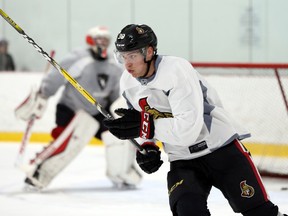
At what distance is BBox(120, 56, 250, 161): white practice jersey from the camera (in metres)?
2.81

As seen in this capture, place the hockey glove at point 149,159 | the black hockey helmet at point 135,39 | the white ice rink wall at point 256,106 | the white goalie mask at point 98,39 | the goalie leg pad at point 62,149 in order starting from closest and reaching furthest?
1. the black hockey helmet at point 135,39
2. the hockey glove at point 149,159
3. the goalie leg pad at point 62,149
4. the white goalie mask at point 98,39
5. the white ice rink wall at point 256,106

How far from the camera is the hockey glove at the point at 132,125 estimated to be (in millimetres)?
2887

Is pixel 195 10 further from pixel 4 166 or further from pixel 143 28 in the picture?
pixel 143 28

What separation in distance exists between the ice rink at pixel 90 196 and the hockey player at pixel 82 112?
0.41ft

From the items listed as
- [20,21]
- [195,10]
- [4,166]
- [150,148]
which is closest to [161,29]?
[195,10]

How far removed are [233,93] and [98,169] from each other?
1126 mm

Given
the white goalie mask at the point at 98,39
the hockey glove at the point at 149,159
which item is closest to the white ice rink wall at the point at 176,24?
the white goalie mask at the point at 98,39

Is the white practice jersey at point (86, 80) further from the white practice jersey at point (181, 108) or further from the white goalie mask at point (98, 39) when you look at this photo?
the white practice jersey at point (181, 108)

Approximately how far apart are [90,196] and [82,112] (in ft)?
1.76

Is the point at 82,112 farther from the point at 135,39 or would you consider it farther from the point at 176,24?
the point at 176,24

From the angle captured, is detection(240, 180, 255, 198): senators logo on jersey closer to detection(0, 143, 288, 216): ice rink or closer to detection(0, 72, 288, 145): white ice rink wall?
detection(0, 143, 288, 216): ice rink

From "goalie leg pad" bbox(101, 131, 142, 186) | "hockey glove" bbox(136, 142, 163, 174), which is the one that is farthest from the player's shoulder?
"goalie leg pad" bbox(101, 131, 142, 186)

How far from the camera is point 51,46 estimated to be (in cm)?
798

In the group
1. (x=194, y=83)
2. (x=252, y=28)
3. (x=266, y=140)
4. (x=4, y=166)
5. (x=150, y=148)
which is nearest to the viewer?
(x=194, y=83)
